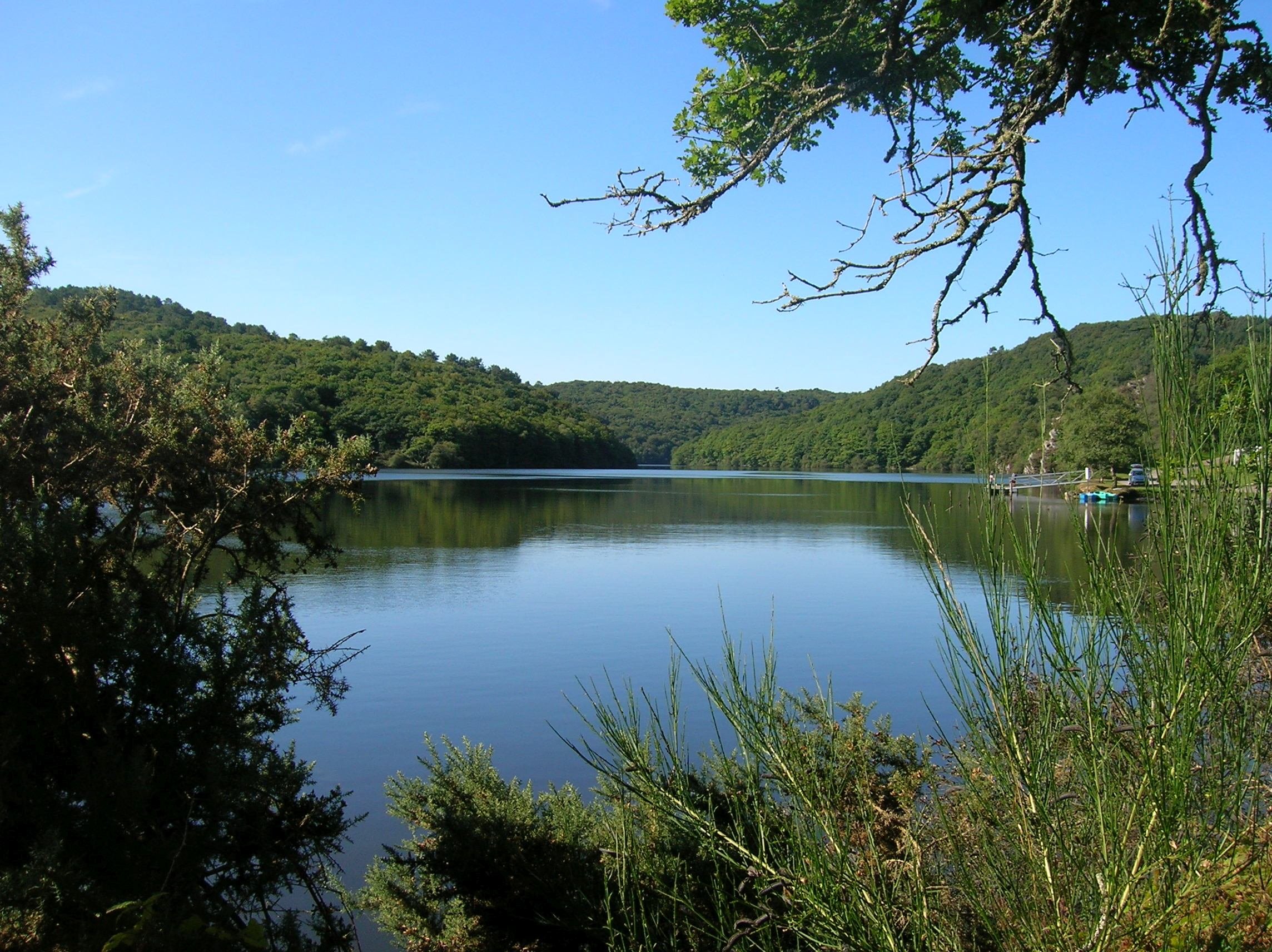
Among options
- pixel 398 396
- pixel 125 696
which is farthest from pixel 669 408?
pixel 125 696

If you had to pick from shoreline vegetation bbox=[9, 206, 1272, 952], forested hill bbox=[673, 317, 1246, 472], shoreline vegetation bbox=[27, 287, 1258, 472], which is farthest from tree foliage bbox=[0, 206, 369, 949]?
forested hill bbox=[673, 317, 1246, 472]

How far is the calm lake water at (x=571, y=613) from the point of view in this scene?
32.8 feet

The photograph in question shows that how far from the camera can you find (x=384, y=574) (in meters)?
21.9

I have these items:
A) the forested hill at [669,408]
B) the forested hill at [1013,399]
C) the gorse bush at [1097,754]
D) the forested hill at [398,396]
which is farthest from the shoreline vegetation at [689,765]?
the forested hill at [669,408]

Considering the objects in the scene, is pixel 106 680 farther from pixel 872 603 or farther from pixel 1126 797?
pixel 872 603

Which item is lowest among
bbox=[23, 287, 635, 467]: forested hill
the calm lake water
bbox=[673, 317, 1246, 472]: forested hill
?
the calm lake water

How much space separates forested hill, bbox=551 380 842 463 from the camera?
14588 centimetres

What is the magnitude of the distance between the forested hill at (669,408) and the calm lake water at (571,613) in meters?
103

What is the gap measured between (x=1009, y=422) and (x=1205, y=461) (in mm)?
1866

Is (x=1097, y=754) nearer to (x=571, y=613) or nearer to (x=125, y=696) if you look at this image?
(x=125, y=696)

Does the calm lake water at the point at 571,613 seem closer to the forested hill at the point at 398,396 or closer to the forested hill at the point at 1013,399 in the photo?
the forested hill at the point at 1013,399

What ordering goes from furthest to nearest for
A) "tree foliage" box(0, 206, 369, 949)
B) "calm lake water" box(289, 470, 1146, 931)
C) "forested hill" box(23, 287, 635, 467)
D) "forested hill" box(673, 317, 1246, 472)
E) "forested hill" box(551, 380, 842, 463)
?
→ 1. "forested hill" box(551, 380, 842, 463)
2. "forested hill" box(23, 287, 635, 467)
3. "calm lake water" box(289, 470, 1146, 931)
4. "tree foliage" box(0, 206, 369, 949)
5. "forested hill" box(673, 317, 1246, 472)

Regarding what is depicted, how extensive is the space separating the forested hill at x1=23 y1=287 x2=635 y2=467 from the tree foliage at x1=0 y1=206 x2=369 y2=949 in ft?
4.01

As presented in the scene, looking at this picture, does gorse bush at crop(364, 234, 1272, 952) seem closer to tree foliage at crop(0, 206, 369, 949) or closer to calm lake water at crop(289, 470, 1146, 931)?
calm lake water at crop(289, 470, 1146, 931)
